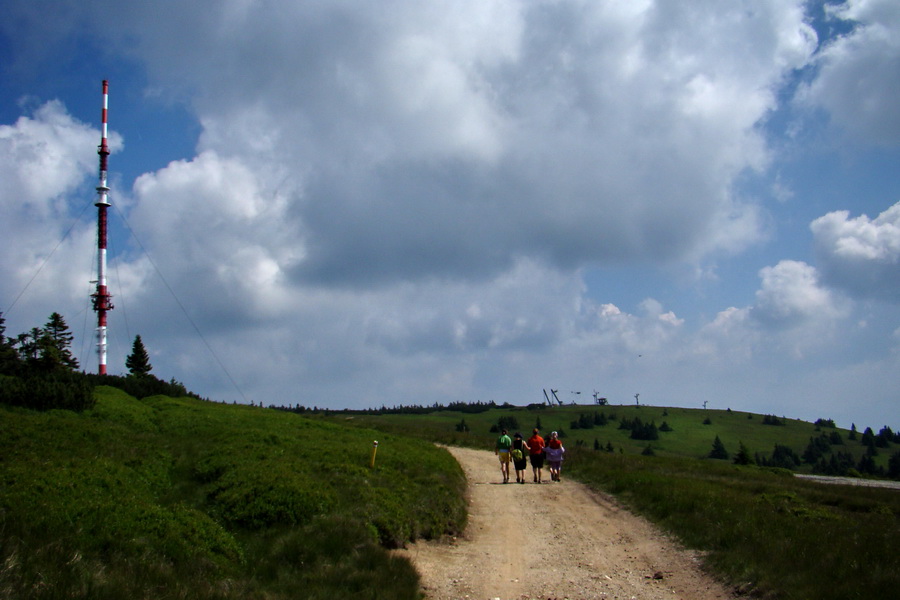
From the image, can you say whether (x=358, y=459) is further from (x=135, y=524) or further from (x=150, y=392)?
(x=150, y=392)

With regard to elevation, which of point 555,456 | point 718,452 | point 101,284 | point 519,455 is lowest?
point 718,452

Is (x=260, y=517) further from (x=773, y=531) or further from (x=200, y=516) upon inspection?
(x=773, y=531)

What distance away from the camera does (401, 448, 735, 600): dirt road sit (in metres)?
10.9

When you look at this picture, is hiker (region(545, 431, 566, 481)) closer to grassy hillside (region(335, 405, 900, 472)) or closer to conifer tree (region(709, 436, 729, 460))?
grassy hillside (region(335, 405, 900, 472))

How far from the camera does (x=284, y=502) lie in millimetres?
12406

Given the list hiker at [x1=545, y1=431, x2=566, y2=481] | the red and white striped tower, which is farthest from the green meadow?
the red and white striped tower

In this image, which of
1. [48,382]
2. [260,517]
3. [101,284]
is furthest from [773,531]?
[101,284]


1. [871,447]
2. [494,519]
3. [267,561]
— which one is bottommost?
[871,447]

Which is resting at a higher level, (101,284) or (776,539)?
(101,284)

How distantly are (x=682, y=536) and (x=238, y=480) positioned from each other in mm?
11116

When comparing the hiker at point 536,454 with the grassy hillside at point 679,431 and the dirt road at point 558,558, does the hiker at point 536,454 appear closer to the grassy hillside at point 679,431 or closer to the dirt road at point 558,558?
the dirt road at point 558,558

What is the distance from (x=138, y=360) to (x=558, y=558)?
6226 cm

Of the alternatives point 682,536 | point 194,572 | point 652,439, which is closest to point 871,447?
point 652,439

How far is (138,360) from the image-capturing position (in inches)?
2499
